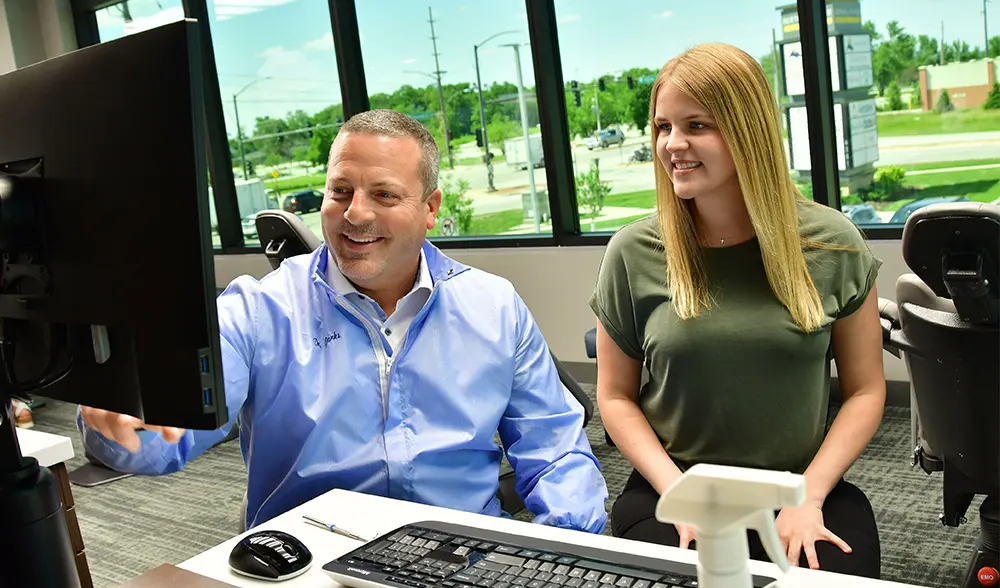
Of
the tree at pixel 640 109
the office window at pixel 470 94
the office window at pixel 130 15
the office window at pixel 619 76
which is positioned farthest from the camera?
the office window at pixel 130 15

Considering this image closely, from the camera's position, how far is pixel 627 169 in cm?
458

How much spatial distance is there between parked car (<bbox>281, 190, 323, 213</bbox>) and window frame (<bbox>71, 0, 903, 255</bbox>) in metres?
0.38

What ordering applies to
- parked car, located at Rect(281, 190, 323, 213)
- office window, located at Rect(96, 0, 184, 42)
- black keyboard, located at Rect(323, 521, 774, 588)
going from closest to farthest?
black keyboard, located at Rect(323, 521, 774, 588), parked car, located at Rect(281, 190, 323, 213), office window, located at Rect(96, 0, 184, 42)

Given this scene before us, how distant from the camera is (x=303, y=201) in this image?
5938 mm

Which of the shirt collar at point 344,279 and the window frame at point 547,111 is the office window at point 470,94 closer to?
the window frame at point 547,111

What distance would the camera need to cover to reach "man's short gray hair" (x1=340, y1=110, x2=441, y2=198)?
1.64 meters

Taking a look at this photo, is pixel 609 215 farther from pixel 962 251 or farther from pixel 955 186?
pixel 962 251

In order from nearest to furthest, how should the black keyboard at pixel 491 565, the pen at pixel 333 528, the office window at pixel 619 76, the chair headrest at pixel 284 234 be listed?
the black keyboard at pixel 491 565 → the pen at pixel 333 528 → the chair headrest at pixel 284 234 → the office window at pixel 619 76

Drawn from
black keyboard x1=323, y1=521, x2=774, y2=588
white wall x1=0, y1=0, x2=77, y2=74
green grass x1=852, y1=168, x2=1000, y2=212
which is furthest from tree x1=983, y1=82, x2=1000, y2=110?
white wall x1=0, y1=0, x2=77, y2=74

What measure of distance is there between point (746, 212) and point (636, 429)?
0.45 m

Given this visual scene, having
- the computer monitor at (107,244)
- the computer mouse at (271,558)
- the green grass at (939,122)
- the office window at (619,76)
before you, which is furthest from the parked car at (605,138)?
the computer monitor at (107,244)

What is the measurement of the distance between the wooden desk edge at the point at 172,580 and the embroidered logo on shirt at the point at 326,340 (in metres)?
0.48

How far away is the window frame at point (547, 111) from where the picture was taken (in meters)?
3.75

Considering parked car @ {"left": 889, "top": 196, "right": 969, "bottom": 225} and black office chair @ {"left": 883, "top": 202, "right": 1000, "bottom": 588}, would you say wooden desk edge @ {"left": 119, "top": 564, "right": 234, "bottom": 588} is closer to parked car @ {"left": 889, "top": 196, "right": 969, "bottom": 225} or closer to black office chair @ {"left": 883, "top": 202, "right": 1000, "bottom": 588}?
black office chair @ {"left": 883, "top": 202, "right": 1000, "bottom": 588}
